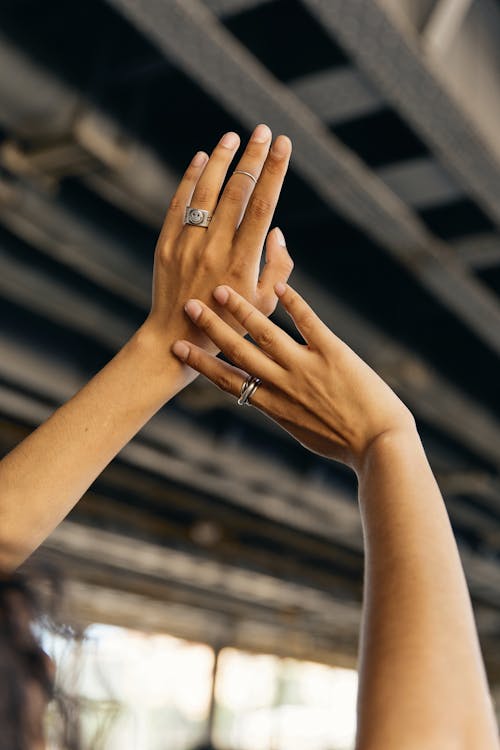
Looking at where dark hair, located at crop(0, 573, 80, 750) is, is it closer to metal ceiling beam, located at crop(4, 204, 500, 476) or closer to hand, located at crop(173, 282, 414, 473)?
hand, located at crop(173, 282, 414, 473)

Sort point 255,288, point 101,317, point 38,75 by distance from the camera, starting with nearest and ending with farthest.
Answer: point 255,288 → point 38,75 → point 101,317

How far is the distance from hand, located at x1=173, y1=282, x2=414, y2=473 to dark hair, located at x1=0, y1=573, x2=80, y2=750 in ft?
1.94

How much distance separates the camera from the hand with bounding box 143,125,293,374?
158 centimetres

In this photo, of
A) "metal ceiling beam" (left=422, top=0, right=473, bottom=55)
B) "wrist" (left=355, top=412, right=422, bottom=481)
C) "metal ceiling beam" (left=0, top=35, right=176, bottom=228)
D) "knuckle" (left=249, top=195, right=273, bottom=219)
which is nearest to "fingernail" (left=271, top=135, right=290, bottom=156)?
"knuckle" (left=249, top=195, right=273, bottom=219)

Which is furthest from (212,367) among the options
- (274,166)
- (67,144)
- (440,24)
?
(67,144)

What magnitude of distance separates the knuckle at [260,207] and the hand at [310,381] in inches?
5.4

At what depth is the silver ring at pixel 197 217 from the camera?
1603mm

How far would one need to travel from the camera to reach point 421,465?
46.6 inches

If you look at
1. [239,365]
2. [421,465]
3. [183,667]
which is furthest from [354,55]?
[183,667]

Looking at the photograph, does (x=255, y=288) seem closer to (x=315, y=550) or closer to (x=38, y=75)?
(x=38, y=75)

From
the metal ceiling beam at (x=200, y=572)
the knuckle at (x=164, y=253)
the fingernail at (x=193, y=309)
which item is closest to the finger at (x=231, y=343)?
the fingernail at (x=193, y=309)

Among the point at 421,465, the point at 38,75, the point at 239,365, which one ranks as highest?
the point at 38,75

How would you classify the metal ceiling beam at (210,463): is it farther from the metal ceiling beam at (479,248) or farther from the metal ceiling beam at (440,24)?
the metal ceiling beam at (440,24)

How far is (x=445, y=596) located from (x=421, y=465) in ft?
0.67
